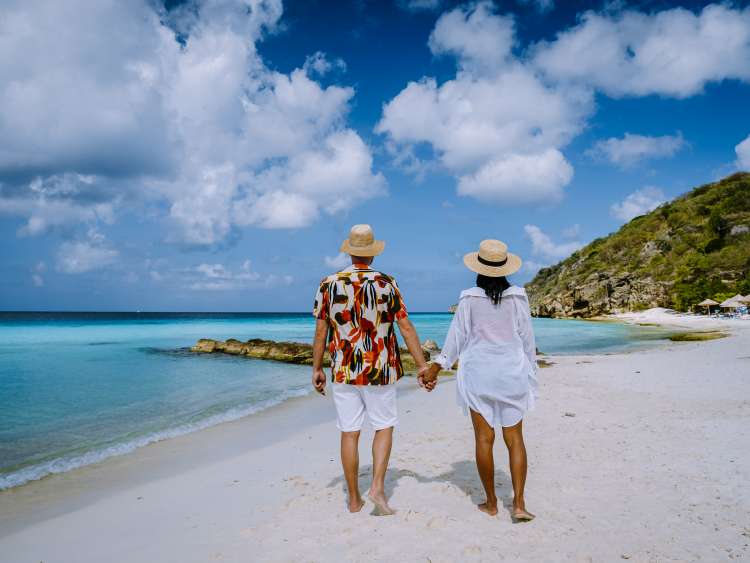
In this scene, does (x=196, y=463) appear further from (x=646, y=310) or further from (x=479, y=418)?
(x=646, y=310)

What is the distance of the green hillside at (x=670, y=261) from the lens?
184 ft

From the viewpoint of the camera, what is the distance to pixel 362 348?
3971 millimetres

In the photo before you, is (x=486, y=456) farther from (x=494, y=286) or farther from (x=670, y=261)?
(x=670, y=261)

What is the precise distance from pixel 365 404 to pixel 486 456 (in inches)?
42.6

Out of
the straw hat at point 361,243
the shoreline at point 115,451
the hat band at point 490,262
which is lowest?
the shoreline at point 115,451

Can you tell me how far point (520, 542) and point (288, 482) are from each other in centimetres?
272

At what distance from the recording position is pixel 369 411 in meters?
4.06

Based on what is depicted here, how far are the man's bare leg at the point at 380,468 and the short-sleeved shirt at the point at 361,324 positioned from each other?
19.3 inches

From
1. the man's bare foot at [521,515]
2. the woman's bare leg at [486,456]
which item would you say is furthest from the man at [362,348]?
the man's bare foot at [521,515]

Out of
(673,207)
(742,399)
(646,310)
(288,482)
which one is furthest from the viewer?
(673,207)

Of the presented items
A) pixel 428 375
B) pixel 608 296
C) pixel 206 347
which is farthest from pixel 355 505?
pixel 608 296

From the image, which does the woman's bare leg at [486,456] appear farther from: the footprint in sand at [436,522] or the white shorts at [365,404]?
the white shorts at [365,404]

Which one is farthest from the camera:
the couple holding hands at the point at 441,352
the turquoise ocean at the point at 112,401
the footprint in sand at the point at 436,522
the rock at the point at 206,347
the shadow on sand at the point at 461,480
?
the rock at the point at 206,347

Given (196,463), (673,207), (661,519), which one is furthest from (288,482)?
(673,207)
